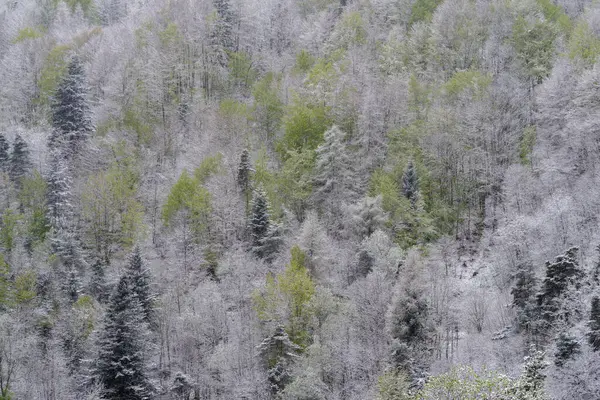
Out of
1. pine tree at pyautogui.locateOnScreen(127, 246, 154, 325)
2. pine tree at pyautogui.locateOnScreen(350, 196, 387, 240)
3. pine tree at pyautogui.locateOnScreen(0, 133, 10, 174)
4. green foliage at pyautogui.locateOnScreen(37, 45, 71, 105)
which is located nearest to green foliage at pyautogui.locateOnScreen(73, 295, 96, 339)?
pine tree at pyautogui.locateOnScreen(127, 246, 154, 325)

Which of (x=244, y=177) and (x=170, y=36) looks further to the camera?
(x=170, y=36)

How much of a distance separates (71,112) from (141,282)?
2847cm

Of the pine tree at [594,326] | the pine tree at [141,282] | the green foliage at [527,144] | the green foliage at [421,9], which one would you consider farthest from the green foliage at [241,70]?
the pine tree at [594,326]

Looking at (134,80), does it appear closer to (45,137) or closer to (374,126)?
(45,137)

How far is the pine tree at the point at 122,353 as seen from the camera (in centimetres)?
3781

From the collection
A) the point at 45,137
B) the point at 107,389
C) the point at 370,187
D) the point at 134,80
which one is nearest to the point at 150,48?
the point at 134,80

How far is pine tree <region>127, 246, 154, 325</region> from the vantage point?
45.7 metres

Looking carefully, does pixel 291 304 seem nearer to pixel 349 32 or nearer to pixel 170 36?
pixel 349 32

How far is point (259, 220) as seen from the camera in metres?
53.8

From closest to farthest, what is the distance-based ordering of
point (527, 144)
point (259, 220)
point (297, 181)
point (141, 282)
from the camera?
point (141, 282)
point (259, 220)
point (527, 144)
point (297, 181)

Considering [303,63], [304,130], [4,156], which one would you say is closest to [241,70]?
[303,63]

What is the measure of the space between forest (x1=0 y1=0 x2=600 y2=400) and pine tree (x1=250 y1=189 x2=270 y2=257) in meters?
0.19

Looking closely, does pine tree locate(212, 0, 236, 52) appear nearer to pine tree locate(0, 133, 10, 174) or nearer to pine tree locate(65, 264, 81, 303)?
pine tree locate(0, 133, 10, 174)

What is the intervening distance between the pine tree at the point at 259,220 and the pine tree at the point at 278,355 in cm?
1167
